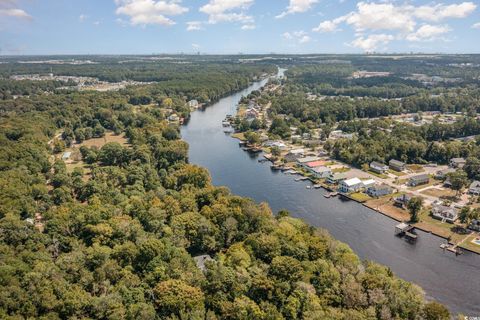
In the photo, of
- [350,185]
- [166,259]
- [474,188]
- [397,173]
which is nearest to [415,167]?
[397,173]

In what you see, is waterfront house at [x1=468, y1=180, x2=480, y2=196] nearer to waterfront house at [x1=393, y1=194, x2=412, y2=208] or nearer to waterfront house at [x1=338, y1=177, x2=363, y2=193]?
waterfront house at [x1=393, y1=194, x2=412, y2=208]

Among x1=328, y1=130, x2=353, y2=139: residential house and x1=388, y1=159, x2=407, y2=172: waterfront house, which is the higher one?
x1=328, y1=130, x2=353, y2=139: residential house

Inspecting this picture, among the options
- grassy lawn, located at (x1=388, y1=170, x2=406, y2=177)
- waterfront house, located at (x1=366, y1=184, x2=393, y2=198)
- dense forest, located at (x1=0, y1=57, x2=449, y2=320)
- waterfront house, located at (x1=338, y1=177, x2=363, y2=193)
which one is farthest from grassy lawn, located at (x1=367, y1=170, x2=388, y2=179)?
dense forest, located at (x1=0, y1=57, x2=449, y2=320)

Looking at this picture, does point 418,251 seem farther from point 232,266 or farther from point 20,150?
point 20,150

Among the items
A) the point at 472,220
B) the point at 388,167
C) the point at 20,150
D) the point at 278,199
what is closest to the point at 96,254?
the point at 278,199

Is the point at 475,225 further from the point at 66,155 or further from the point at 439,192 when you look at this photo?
the point at 66,155
